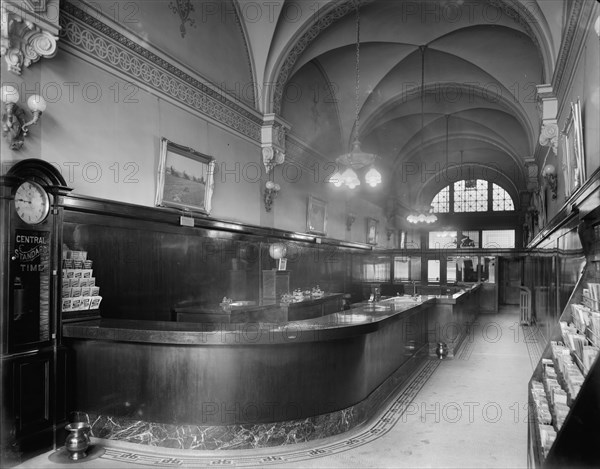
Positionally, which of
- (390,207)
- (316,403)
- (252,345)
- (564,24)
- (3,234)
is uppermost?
(564,24)

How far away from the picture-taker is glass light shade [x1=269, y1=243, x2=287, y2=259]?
8.88 meters

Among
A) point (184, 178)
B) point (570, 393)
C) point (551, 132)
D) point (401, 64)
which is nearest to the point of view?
point (570, 393)

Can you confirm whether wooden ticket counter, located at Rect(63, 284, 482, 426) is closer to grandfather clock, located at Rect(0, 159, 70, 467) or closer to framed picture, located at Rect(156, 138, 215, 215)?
grandfather clock, located at Rect(0, 159, 70, 467)

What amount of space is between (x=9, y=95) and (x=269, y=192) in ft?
16.9

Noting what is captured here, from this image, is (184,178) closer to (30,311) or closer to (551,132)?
(30,311)

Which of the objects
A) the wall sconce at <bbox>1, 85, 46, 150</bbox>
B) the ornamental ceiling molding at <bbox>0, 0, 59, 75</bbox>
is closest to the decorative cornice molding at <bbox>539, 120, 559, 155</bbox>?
the ornamental ceiling molding at <bbox>0, 0, 59, 75</bbox>

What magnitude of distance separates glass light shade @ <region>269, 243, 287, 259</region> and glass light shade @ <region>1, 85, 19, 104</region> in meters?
5.20

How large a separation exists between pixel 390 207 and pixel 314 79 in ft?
29.3

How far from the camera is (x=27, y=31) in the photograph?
4.48m

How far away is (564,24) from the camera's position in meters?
6.79

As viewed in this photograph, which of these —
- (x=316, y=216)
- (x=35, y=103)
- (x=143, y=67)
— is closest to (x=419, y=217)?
(x=316, y=216)

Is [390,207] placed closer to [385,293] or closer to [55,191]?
[385,293]

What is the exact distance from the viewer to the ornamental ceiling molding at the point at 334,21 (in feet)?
24.9

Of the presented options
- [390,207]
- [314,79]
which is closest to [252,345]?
[314,79]
